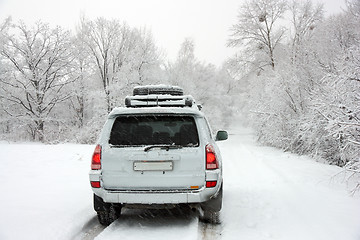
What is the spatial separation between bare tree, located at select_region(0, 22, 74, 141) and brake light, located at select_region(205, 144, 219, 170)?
76.2 ft

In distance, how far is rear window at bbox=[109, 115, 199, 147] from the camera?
3.96 m

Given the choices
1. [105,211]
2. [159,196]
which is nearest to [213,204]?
[159,196]

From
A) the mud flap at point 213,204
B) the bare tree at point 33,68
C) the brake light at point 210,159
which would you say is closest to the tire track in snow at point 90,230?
the mud flap at point 213,204

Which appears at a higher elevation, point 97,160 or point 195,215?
point 97,160

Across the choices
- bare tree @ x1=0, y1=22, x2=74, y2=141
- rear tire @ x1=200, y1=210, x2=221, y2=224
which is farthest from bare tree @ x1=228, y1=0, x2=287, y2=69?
rear tire @ x1=200, y1=210, x2=221, y2=224

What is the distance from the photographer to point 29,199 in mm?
5312

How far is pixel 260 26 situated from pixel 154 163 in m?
23.4

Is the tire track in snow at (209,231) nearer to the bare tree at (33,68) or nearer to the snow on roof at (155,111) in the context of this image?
the snow on roof at (155,111)

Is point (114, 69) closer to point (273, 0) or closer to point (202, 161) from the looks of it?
point (273, 0)

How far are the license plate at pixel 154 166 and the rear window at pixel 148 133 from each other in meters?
0.29

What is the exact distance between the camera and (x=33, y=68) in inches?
964

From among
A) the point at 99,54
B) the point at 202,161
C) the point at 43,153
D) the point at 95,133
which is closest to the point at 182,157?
the point at 202,161

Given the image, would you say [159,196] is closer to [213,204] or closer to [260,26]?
[213,204]

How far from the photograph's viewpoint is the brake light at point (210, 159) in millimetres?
3896
